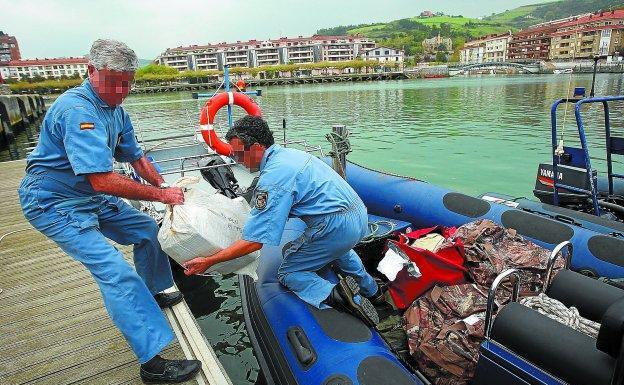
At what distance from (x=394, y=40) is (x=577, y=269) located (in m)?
171

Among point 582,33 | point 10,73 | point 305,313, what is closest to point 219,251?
point 305,313

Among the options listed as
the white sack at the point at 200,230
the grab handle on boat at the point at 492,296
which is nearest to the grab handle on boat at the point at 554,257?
the grab handle on boat at the point at 492,296

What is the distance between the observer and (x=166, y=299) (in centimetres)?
325

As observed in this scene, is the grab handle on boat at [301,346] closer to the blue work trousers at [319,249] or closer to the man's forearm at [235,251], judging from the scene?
the blue work trousers at [319,249]

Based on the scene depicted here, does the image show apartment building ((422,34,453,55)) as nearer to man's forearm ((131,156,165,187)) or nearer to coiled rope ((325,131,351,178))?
coiled rope ((325,131,351,178))

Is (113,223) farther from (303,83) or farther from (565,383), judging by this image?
(303,83)

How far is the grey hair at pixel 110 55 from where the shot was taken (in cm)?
207

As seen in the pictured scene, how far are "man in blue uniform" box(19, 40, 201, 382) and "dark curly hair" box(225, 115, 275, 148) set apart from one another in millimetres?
520

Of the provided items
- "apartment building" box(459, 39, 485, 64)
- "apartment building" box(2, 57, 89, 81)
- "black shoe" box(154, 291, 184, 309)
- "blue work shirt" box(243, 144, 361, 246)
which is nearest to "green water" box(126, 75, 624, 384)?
"black shoe" box(154, 291, 184, 309)

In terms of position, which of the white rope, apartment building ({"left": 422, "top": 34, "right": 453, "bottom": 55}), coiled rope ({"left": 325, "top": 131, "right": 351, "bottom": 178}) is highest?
apartment building ({"left": 422, "top": 34, "right": 453, "bottom": 55})

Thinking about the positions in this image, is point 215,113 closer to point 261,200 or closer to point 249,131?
point 249,131

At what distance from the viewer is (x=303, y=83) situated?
85125mm

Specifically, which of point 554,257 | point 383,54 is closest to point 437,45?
point 383,54

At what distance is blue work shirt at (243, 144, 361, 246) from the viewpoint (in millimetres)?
2410
